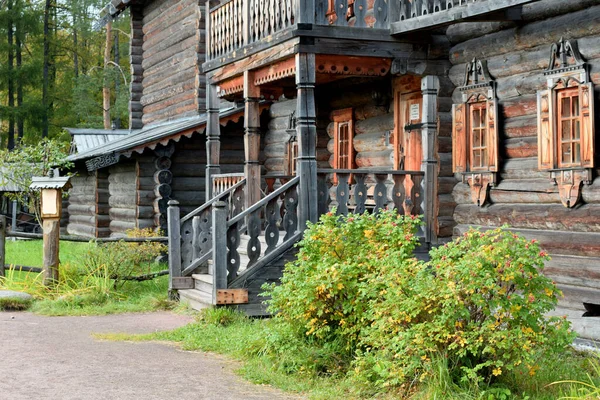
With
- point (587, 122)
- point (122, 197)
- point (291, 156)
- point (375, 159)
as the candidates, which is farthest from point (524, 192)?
point (122, 197)

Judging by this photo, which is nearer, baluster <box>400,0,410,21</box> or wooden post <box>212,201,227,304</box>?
wooden post <box>212,201,227,304</box>

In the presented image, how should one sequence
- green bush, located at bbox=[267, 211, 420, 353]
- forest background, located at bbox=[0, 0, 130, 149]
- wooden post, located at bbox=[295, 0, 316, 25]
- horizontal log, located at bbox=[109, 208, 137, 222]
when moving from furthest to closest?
forest background, located at bbox=[0, 0, 130, 149], horizontal log, located at bbox=[109, 208, 137, 222], wooden post, located at bbox=[295, 0, 316, 25], green bush, located at bbox=[267, 211, 420, 353]

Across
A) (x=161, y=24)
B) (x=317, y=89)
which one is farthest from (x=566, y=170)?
(x=161, y=24)

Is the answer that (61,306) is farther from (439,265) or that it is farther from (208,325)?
(439,265)

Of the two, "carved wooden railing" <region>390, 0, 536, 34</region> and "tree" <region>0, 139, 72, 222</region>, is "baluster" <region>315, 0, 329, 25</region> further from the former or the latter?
"tree" <region>0, 139, 72, 222</region>

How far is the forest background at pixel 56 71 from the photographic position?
128 ft

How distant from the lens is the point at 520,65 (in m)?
11.0

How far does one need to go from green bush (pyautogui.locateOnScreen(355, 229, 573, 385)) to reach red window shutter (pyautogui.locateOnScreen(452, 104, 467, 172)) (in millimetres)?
4468

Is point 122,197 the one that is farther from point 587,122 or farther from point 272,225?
point 587,122

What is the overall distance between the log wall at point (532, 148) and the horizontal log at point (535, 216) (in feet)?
0.04

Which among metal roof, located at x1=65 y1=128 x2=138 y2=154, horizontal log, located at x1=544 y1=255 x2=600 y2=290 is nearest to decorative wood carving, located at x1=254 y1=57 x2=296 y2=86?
horizontal log, located at x1=544 y1=255 x2=600 y2=290

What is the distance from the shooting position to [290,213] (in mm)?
12234

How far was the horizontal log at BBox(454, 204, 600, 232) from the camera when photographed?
9828 millimetres

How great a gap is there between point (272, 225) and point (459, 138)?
2776mm
